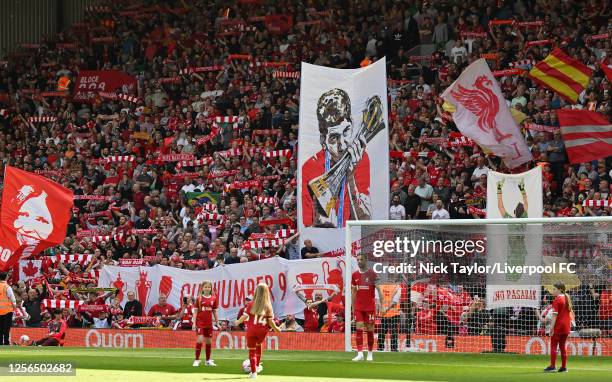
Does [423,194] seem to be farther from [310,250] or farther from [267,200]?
[267,200]

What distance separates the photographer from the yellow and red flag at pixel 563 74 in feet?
91.2

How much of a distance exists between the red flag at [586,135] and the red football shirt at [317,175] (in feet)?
16.8

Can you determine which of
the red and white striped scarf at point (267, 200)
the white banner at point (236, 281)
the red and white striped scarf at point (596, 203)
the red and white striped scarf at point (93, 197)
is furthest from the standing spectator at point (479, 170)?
the red and white striped scarf at point (93, 197)

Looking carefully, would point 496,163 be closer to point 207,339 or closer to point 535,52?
point 535,52

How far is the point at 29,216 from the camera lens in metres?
28.2

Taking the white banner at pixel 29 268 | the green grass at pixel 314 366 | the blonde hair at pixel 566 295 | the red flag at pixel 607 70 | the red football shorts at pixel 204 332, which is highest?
the red flag at pixel 607 70

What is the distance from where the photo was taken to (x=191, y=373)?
1886 centimetres

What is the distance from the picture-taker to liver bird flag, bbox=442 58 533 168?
26875 millimetres

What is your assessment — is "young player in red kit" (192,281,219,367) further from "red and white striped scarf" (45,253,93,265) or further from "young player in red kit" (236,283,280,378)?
"red and white striped scarf" (45,253,93,265)

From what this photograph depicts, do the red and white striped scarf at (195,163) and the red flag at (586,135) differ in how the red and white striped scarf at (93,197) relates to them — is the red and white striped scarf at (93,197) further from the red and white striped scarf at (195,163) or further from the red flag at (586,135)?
the red flag at (586,135)

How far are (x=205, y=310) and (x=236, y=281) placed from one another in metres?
6.03

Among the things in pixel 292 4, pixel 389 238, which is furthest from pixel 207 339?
pixel 292 4

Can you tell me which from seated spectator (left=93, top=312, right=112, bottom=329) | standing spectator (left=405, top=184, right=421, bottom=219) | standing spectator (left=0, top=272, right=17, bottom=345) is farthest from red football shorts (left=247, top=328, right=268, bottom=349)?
seated spectator (left=93, top=312, right=112, bottom=329)

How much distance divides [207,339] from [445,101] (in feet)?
34.8
